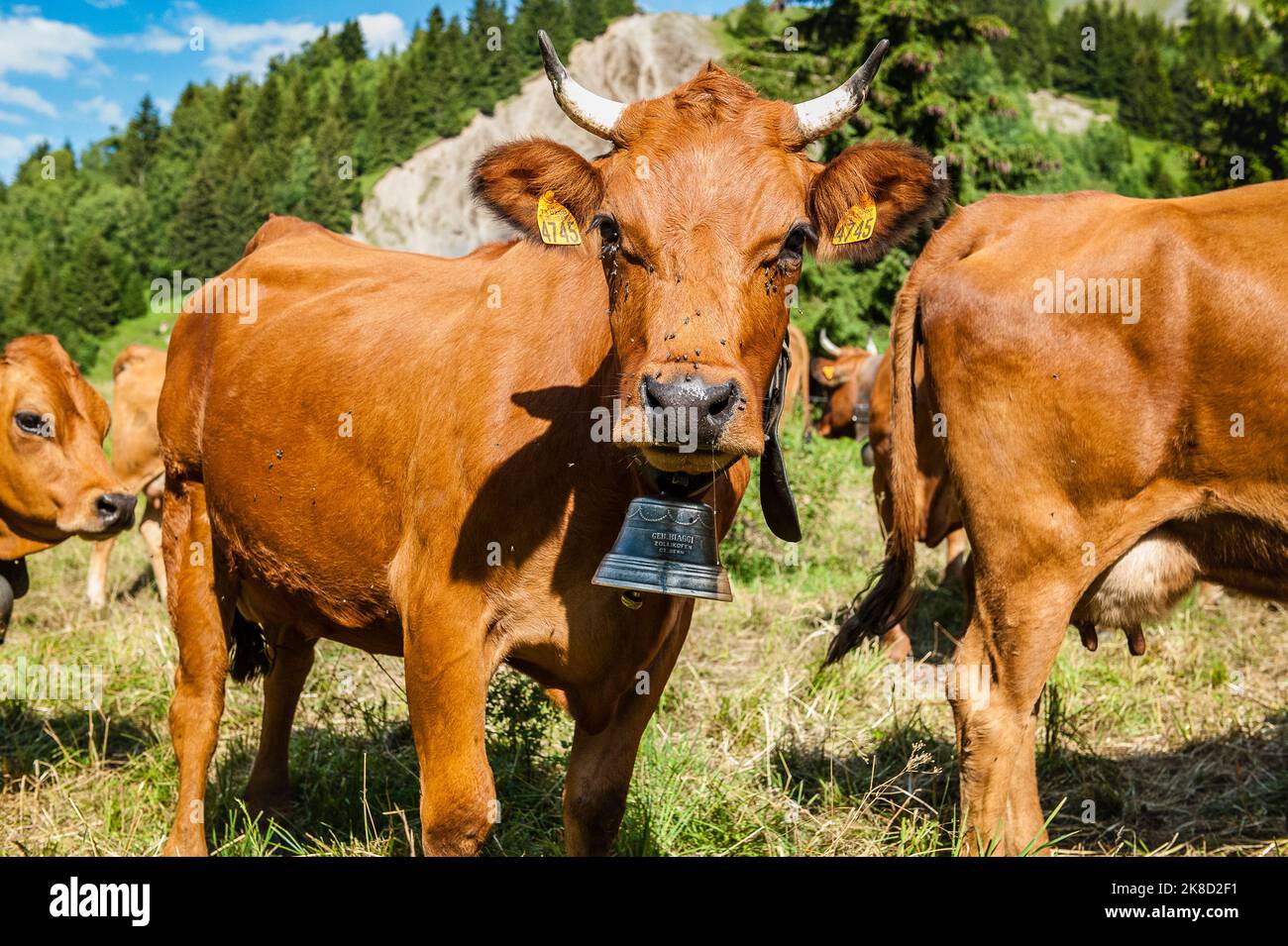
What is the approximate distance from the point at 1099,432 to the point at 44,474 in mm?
5285

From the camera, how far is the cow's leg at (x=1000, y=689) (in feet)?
12.6

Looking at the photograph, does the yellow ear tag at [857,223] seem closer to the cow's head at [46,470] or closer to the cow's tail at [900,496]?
the cow's tail at [900,496]

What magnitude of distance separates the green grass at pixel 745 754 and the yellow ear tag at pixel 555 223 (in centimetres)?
199

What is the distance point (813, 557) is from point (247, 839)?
595 cm

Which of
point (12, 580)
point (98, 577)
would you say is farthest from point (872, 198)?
point (98, 577)

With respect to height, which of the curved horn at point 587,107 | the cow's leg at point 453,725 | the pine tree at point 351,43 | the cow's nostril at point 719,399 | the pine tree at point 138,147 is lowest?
the cow's leg at point 453,725

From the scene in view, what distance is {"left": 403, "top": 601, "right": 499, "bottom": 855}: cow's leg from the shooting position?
3088 millimetres

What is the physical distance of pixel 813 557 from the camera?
29.9ft

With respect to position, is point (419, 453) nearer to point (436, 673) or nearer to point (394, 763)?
point (436, 673)

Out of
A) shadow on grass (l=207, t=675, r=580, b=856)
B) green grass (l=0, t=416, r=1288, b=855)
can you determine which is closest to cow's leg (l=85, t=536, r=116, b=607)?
green grass (l=0, t=416, r=1288, b=855)

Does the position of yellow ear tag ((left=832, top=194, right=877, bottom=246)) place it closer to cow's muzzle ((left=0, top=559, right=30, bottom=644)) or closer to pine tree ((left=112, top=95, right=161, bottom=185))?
cow's muzzle ((left=0, top=559, right=30, bottom=644))

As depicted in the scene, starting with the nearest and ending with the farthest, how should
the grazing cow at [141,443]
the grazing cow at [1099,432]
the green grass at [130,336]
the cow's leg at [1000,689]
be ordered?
the grazing cow at [1099,432]
the cow's leg at [1000,689]
the grazing cow at [141,443]
the green grass at [130,336]

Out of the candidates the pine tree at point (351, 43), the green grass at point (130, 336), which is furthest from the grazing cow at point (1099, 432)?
the pine tree at point (351, 43)

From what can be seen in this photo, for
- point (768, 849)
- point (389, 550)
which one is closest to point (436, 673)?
point (389, 550)
